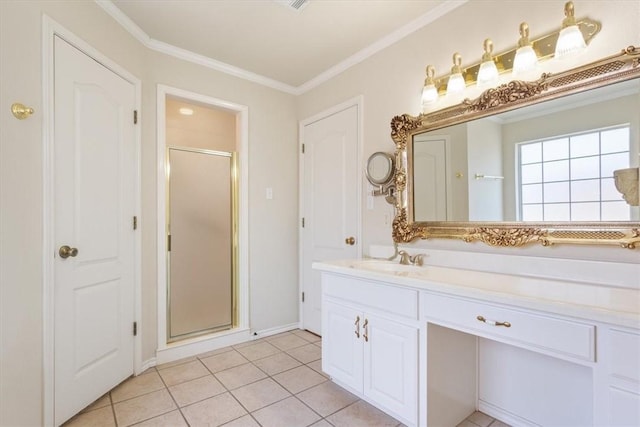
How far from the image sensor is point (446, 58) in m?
1.91

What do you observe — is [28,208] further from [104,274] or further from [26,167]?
[104,274]

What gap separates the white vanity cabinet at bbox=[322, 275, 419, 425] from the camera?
1499mm

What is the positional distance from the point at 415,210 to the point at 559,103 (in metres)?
0.93

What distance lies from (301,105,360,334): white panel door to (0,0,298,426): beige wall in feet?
0.60

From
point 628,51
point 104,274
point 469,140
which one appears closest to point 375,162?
point 469,140

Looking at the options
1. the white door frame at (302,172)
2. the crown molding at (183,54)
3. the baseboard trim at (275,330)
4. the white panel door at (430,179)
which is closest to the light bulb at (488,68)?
the white panel door at (430,179)

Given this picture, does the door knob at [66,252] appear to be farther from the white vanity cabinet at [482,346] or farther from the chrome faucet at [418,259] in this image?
the chrome faucet at [418,259]

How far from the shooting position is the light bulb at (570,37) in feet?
4.45

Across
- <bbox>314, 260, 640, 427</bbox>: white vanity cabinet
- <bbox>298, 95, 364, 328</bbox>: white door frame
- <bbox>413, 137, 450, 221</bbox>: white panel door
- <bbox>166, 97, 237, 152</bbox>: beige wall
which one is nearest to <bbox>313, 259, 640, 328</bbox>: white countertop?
<bbox>314, 260, 640, 427</bbox>: white vanity cabinet

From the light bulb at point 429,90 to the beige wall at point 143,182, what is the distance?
151 cm

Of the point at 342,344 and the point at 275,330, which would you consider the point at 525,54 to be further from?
the point at 275,330

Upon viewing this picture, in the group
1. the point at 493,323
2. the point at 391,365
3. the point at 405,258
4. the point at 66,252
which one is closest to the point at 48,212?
the point at 66,252

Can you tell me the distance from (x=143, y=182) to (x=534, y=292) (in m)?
2.46

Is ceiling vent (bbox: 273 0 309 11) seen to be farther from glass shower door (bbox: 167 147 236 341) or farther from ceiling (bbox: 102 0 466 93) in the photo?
glass shower door (bbox: 167 147 236 341)
